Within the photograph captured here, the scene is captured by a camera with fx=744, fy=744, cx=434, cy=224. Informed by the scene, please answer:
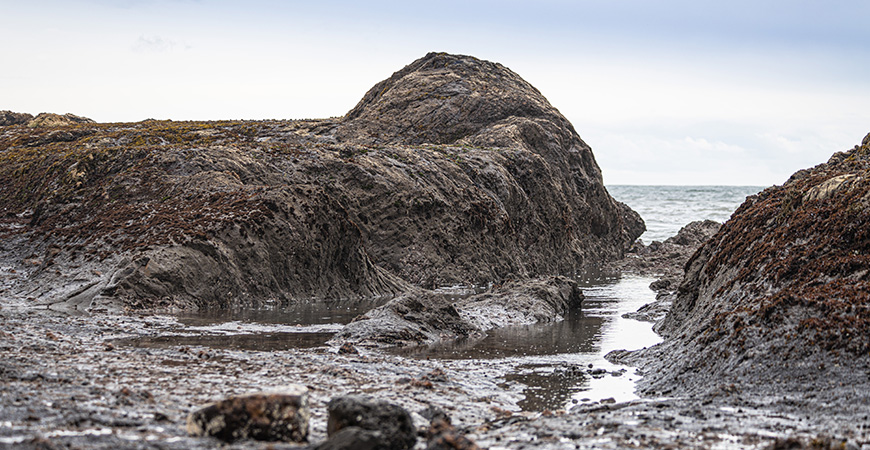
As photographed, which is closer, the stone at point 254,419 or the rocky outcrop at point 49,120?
the stone at point 254,419

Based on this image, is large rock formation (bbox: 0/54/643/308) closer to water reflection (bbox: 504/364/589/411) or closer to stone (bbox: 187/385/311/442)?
water reflection (bbox: 504/364/589/411)

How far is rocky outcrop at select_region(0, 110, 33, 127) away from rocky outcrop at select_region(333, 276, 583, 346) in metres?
56.1

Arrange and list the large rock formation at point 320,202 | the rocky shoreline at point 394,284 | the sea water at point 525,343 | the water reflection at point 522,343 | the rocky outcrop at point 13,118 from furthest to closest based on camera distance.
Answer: the rocky outcrop at point 13,118
the large rock formation at point 320,202
the water reflection at point 522,343
the sea water at point 525,343
the rocky shoreline at point 394,284

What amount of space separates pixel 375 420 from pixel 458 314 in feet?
36.3

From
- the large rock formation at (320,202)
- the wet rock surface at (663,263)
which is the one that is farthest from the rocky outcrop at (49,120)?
the wet rock surface at (663,263)

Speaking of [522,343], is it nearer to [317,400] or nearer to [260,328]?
[260,328]

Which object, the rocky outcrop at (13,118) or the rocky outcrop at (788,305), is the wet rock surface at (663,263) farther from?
the rocky outcrop at (13,118)

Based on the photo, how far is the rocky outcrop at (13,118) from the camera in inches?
2509

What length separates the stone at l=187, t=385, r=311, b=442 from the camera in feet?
22.1

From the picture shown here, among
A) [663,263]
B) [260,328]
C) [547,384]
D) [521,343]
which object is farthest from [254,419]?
[663,263]

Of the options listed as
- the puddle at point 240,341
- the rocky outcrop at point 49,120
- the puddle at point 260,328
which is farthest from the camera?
the rocky outcrop at point 49,120

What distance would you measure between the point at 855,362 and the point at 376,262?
71.9ft

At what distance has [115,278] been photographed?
61.1ft

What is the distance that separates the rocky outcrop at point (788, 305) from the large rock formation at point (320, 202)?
1203 cm
